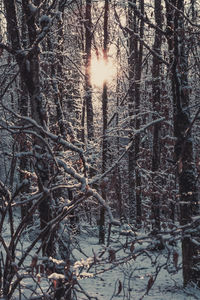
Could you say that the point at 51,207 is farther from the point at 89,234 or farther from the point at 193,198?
the point at 89,234

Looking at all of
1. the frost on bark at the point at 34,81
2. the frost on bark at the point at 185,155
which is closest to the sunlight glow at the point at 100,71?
the frost on bark at the point at 185,155

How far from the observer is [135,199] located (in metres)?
17.3

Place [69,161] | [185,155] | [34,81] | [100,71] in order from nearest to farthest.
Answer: [34,81], [69,161], [185,155], [100,71]

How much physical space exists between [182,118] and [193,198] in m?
1.79

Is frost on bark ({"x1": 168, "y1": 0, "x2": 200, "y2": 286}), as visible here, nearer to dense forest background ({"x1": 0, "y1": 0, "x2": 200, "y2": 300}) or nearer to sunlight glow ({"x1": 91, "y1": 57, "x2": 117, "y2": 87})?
dense forest background ({"x1": 0, "y1": 0, "x2": 200, "y2": 300})

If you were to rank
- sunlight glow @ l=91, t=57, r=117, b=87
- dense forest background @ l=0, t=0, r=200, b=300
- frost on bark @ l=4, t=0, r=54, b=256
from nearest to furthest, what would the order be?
dense forest background @ l=0, t=0, r=200, b=300 < frost on bark @ l=4, t=0, r=54, b=256 < sunlight glow @ l=91, t=57, r=117, b=87

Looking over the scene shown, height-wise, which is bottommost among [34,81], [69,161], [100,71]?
[69,161]

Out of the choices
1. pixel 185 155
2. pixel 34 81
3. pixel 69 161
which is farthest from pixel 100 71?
pixel 34 81

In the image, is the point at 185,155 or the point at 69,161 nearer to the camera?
the point at 69,161

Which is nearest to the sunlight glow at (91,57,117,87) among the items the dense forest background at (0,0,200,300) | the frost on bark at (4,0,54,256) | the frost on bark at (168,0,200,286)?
the dense forest background at (0,0,200,300)

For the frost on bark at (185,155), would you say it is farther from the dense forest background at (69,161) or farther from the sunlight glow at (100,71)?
the sunlight glow at (100,71)

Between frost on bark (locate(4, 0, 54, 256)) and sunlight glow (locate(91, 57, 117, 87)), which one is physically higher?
sunlight glow (locate(91, 57, 117, 87))

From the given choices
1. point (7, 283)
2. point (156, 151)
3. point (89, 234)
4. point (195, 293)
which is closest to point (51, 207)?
point (7, 283)

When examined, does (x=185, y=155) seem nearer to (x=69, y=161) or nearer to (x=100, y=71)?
(x=69, y=161)
